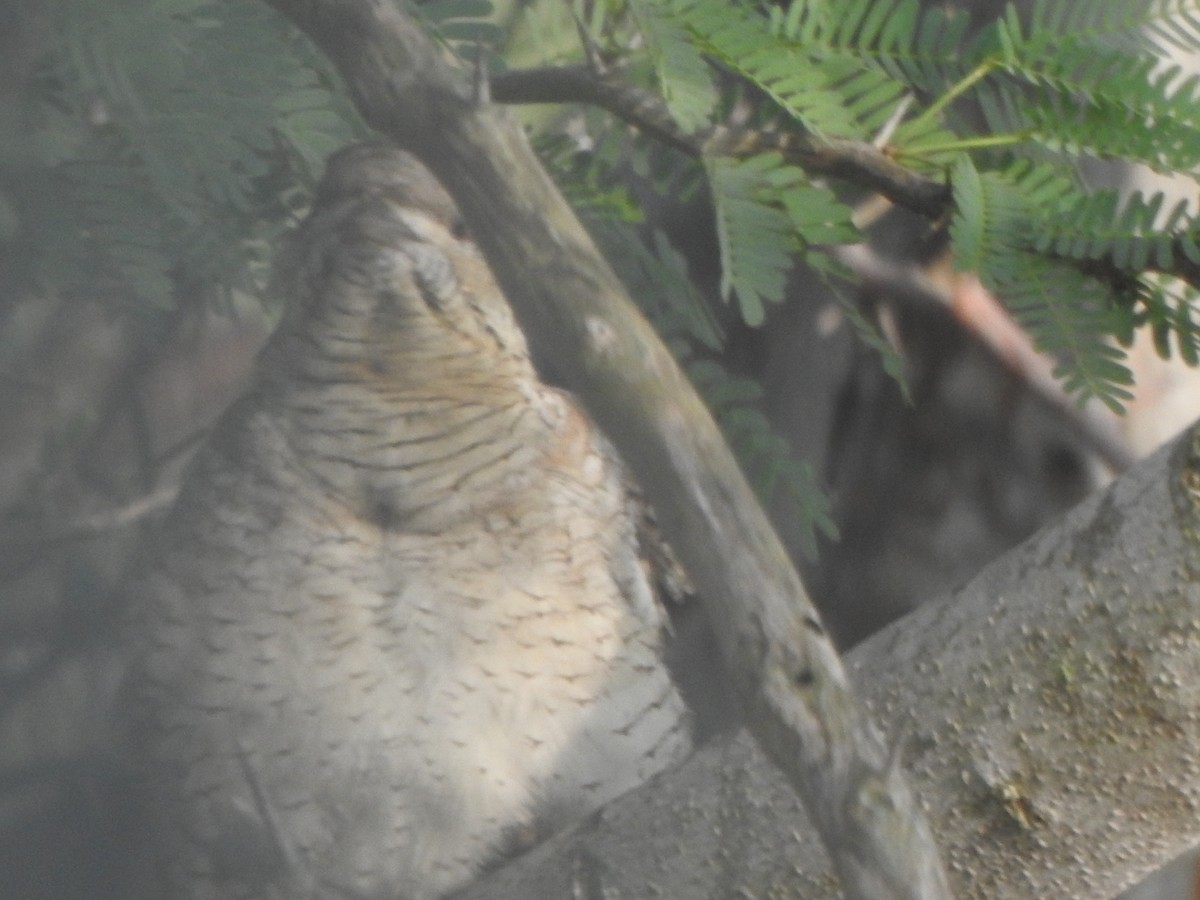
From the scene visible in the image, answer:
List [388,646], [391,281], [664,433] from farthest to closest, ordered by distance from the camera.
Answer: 1. [388,646]
2. [391,281]
3. [664,433]

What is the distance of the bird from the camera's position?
895 millimetres

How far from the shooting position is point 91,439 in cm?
58

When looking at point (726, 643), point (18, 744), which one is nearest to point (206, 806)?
point (18, 744)

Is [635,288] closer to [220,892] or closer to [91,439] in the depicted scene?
[91,439]

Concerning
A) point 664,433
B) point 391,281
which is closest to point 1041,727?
point 664,433

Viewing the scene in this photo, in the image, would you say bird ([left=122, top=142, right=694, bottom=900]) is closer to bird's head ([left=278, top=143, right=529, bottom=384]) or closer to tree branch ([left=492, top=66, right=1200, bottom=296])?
bird's head ([left=278, top=143, right=529, bottom=384])

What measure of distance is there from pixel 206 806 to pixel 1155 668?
0.59m

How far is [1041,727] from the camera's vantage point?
61 centimetres

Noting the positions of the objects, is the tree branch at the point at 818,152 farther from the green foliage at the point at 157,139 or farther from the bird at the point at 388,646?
the bird at the point at 388,646

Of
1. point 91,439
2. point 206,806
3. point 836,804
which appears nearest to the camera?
point 836,804

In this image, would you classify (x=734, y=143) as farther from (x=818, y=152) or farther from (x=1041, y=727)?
(x=1041, y=727)

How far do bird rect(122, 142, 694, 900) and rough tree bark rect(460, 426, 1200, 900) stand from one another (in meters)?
0.29

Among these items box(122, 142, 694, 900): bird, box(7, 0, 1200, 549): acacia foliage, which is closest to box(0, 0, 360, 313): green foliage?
box(7, 0, 1200, 549): acacia foliage

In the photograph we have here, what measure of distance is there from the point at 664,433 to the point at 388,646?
459 mm
